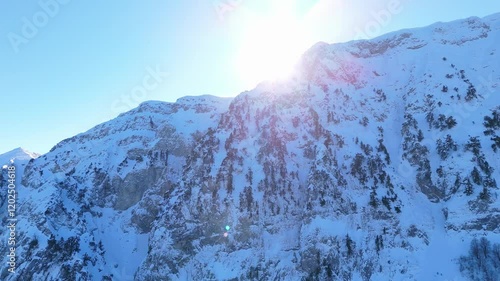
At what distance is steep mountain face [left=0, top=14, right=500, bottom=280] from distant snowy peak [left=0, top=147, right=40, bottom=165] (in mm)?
18097

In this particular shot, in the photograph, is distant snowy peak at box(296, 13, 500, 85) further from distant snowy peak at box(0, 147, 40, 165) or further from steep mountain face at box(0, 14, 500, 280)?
distant snowy peak at box(0, 147, 40, 165)

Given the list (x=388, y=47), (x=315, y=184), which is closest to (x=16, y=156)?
(x=315, y=184)

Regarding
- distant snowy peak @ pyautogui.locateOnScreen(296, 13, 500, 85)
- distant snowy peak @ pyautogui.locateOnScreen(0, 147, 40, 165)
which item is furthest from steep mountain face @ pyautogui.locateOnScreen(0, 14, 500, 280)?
distant snowy peak @ pyautogui.locateOnScreen(0, 147, 40, 165)

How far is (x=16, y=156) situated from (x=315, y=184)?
5390 inches

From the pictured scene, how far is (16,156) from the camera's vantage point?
18225 cm

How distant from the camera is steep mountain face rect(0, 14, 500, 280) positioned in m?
98.9

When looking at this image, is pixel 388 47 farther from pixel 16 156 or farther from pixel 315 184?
pixel 16 156

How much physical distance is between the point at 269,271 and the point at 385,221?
30101 mm

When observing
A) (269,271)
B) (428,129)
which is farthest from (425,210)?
(269,271)

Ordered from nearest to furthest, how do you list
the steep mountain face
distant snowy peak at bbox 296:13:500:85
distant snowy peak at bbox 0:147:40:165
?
the steep mountain face → distant snowy peak at bbox 296:13:500:85 → distant snowy peak at bbox 0:147:40:165

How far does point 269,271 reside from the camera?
102062 mm

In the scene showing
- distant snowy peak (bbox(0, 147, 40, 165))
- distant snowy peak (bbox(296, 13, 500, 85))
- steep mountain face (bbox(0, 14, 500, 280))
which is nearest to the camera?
steep mountain face (bbox(0, 14, 500, 280))

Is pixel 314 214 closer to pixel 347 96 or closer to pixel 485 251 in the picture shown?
pixel 485 251

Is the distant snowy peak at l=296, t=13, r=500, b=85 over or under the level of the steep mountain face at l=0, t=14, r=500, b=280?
over
